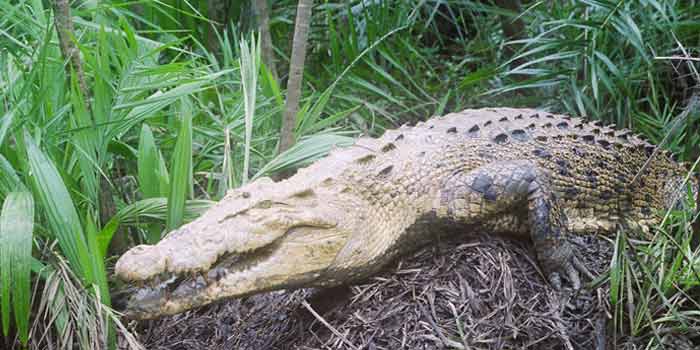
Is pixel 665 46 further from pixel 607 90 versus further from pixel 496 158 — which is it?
pixel 496 158

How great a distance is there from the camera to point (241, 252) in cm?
235

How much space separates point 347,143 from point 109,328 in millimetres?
1178

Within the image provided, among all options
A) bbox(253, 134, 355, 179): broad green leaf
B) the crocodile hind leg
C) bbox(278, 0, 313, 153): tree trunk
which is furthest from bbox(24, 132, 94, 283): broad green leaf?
the crocodile hind leg

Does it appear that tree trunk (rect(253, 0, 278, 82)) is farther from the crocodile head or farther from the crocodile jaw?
the crocodile jaw

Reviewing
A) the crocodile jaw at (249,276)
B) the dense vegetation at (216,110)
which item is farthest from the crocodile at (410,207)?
the dense vegetation at (216,110)

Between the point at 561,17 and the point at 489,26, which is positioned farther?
the point at 489,26

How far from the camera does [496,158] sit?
2.92 meters

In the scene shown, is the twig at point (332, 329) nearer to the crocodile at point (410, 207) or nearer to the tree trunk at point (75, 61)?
the crocodile at point (410, 207)

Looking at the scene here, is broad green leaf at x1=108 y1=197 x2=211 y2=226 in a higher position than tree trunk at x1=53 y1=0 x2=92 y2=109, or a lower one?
lower

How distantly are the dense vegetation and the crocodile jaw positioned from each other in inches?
11.2

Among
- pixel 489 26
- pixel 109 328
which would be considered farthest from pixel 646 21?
pixel 109 328

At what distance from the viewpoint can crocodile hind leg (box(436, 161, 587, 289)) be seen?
2.75m

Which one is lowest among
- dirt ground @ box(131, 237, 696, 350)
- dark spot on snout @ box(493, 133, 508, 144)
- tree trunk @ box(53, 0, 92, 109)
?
dirt ground @ box(131, 237, 696, 350)

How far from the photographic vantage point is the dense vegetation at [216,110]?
98.3 inches
